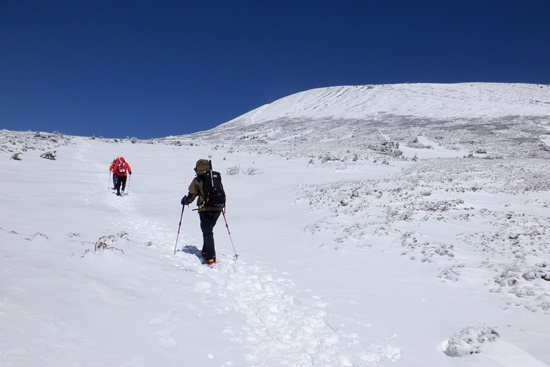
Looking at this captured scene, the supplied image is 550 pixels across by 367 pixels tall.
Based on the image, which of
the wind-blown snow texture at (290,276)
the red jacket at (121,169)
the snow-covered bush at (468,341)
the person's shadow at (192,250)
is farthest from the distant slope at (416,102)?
the snow-covered bush at (468,341)

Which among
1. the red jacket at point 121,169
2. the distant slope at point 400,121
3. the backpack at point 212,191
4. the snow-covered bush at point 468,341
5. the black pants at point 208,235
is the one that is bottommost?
the snow-covered bush at point 468,341

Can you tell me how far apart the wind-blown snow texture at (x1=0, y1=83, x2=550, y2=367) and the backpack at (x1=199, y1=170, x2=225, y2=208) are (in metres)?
1.43

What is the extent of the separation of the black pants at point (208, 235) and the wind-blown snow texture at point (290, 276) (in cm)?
41

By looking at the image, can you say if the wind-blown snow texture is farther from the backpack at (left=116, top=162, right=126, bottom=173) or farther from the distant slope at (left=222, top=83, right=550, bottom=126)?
the distant slope at (left=222, top=83, right=550, bottom=126)

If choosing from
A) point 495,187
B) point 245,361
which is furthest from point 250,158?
point 245,361

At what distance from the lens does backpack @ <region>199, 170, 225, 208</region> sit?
8648 millimetres

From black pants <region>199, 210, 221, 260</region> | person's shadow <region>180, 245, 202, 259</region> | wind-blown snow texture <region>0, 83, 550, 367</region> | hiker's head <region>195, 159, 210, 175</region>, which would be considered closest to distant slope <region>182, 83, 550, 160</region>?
wind-blown snow texture <region>0, 83, 550, 367</region>

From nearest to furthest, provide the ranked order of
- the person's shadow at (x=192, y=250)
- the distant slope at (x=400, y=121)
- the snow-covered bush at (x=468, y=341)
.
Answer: the snow-covered bush at (x=468, y=341) < the person's shadow at (x=192, y=250) < the distant slope at (x=400, y=121)

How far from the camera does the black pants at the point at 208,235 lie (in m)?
8.48

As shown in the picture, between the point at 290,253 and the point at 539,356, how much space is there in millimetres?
6068

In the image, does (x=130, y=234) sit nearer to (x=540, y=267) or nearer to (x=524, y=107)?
(x=540, y=267)

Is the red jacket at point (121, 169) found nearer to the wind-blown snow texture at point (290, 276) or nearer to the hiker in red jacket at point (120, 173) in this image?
the hiker in red jacket at point (120, 173)

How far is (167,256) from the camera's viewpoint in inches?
337

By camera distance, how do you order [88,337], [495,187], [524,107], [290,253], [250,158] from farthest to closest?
[524,107], [250,158], [495,187], [290,253], [88,337]
